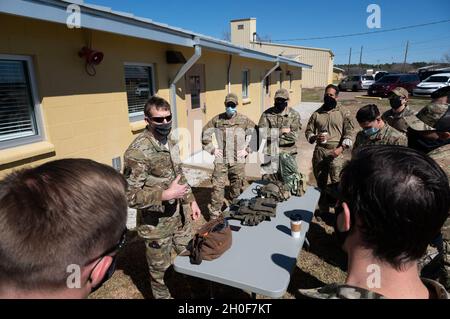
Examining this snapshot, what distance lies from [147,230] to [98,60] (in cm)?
324

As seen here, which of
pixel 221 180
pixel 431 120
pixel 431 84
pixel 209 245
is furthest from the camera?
pixel 431 84

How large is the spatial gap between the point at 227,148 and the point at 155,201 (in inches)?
103

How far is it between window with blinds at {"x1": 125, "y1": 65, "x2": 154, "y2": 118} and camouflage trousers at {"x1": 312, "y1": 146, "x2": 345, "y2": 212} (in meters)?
3.68

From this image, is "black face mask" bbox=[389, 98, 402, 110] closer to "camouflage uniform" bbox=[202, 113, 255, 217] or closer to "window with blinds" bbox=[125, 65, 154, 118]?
"camouflage uniform" bbox=[202, 113, 255, 217]

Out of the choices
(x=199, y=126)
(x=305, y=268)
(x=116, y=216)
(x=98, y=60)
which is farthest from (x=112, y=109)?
(x=116, y=216)

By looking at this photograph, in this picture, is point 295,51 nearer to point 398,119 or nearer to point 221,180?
point 398,119

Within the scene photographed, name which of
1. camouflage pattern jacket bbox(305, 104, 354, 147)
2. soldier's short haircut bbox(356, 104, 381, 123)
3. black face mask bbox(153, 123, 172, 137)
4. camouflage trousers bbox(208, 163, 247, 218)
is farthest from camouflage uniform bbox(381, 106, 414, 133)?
black face mask bbox(153, 123, 172, 137)

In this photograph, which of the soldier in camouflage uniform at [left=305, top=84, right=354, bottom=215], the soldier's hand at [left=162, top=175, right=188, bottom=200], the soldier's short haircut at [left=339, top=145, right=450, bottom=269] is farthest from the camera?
the soldier in camouflage uniform at [left=305, top=84, right=354, bottom=215]

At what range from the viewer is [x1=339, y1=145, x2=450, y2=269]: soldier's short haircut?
100 centimetres

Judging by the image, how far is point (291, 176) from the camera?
4.03 m

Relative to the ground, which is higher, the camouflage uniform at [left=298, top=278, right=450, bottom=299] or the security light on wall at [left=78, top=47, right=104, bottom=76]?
the security light on wall at [left=78, top=47, right=104, bottom=76]

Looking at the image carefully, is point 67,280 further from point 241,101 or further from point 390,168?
point 241,101

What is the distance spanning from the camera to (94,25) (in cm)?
382

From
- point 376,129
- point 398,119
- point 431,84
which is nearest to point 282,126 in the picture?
point 376,129
